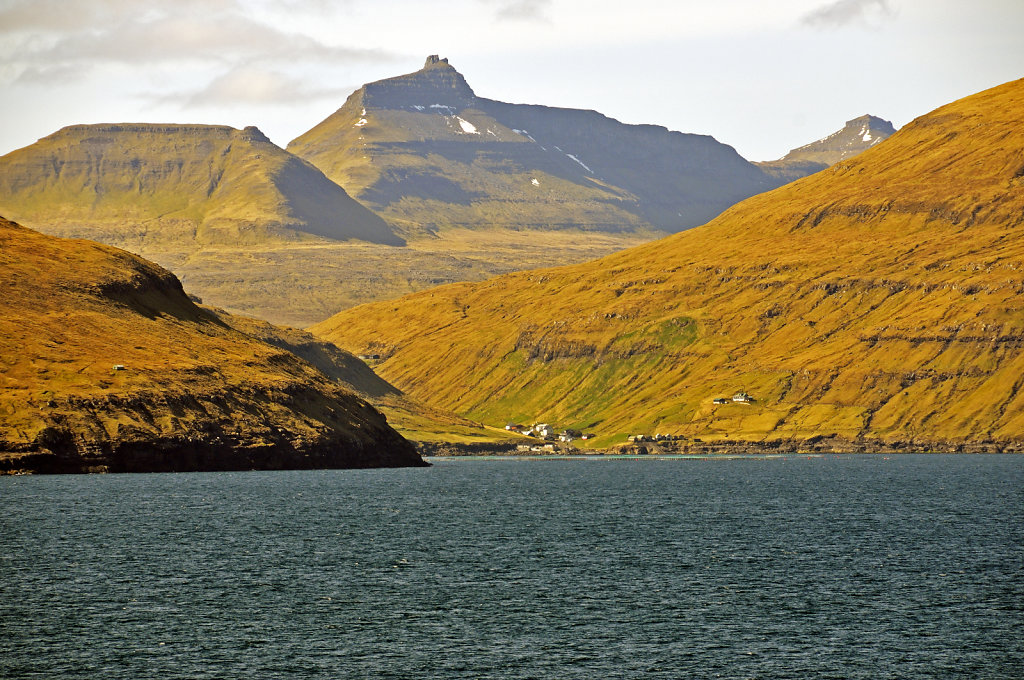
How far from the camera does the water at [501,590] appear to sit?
61562 millimetres

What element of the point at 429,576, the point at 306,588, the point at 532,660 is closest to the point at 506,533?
the point at 429,576

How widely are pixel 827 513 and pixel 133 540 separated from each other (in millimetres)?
76653

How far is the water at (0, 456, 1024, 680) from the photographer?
202ft

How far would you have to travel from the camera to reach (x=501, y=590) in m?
81.8

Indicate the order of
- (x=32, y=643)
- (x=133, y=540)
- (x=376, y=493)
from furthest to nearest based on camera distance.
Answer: (x=376, y=493), (x=133, y=540), (x=32, y=643)

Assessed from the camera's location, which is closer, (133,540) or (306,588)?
(306,588)

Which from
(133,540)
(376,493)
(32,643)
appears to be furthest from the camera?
(376,493)

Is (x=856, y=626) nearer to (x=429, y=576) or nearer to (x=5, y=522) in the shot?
(x=429, y=576)

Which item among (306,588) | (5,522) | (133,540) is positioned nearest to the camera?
(306,588)

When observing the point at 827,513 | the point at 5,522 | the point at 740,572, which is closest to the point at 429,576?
the point at 740,572

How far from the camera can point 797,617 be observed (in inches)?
2859

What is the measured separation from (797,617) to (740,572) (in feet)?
57.3

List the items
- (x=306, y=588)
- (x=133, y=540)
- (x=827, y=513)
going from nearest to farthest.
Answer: (x=306, y=588) → (x=133, y=540) → (x=827, y=513)

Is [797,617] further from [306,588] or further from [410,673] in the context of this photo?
[306,588]
